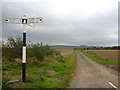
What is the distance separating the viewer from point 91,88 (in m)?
8.96

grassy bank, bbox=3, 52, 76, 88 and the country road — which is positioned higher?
grassy bank, bbox=3, 52, 76, 88

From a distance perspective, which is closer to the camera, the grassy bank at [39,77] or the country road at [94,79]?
the grassy bank at [39,77]

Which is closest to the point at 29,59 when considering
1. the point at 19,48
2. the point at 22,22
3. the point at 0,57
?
the point at 19,48

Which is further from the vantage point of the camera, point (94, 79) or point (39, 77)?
point (94, 79)

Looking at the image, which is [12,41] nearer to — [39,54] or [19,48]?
[19,48]

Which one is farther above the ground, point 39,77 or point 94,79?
point 39,77

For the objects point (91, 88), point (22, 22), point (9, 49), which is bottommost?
point (91, 88)

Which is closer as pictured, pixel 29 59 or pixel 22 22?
pixel 22 22

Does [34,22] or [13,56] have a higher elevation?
[34,22]

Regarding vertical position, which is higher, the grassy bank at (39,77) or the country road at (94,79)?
the grassy bank at (39,77)

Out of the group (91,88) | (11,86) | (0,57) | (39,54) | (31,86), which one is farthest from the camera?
(39,54)

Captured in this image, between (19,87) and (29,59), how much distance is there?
39.1ft

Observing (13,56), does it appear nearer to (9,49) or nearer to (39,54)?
(9,49)

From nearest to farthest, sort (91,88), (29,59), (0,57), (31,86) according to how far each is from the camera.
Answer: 1. (31,86)
2. (91,88)
3. (0,57)
4. (29,59)
